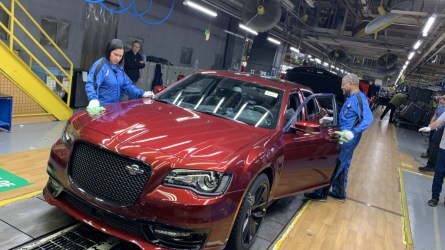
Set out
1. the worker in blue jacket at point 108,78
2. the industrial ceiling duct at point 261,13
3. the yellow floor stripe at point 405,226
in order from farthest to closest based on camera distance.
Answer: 1. the industrial ceiling duct at point 261,13
2. the yellow floor stripe at point 405,226
3. the worker in blue jacket at point 108,78

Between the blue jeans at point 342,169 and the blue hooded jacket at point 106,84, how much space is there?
2.84 metres

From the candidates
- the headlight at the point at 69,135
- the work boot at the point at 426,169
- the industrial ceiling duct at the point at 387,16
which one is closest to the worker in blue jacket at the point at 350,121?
the headlight at the point at 69,135

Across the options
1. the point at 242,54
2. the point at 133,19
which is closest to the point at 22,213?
→ the point at 133,19

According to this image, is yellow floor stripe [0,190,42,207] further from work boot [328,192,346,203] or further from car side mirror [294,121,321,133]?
work boot [328,192,346,203]

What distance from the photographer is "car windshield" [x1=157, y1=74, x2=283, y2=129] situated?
3354 mm

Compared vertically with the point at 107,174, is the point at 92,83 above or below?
above

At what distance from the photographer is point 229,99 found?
355 cm

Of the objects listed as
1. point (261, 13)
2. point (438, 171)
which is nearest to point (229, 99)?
point (438, 171)

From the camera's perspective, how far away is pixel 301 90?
4.09 metres

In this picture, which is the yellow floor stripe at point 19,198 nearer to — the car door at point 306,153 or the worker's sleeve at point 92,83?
the worker's sleeve at point 92,83

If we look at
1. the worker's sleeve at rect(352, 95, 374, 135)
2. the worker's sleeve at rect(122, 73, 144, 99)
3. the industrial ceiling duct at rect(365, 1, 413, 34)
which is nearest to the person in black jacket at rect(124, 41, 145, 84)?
the worker's sleeve at rect(122, 73, 144, 99)

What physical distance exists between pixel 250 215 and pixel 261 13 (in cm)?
720

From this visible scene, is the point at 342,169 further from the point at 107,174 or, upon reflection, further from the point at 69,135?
the point at 69,135

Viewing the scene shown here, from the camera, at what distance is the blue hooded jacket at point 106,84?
3605mm
